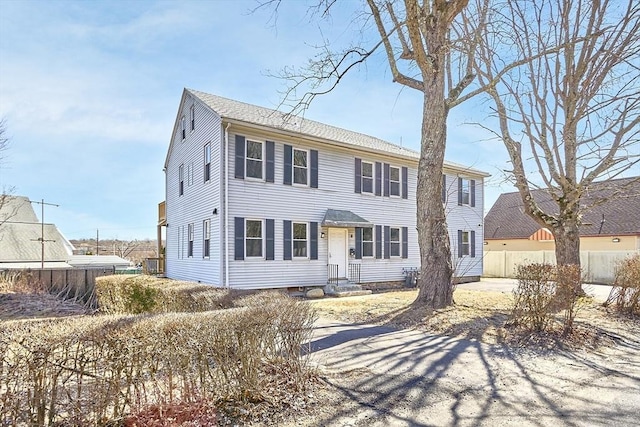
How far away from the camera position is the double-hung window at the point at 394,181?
55.9ft

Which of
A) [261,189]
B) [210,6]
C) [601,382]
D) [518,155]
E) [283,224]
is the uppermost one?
[210,6]

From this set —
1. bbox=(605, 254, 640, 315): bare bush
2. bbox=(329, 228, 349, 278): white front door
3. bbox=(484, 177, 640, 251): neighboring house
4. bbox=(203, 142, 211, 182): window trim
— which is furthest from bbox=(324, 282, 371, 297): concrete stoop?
bbox=(484, 177, 640, 251): neighboring house

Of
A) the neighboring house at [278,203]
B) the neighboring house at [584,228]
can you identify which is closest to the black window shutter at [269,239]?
the neighboring house at [278,203]

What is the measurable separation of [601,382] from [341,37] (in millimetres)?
8291

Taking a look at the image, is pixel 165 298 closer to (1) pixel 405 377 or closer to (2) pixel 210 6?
(1) pixel 405 377

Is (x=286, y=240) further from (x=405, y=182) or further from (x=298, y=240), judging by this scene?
(x=405, y=182)

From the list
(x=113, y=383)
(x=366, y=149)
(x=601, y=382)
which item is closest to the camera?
(x=113, y=383)

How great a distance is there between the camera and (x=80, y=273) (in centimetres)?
1402

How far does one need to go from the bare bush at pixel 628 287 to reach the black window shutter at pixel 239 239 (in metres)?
10.0

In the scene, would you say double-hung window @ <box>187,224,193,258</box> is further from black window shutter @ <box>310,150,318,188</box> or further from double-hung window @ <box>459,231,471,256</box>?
double-hung window @ <box>459,231,471,256</box>

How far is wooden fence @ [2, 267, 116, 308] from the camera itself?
13531 millimetres

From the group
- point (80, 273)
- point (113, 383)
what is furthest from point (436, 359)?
point (80, 273)

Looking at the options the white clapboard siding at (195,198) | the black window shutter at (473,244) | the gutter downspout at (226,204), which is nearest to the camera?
the gutter downspout at (226,204)

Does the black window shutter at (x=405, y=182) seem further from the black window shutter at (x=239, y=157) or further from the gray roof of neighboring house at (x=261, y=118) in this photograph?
the black window shutter at (x=239, y=157)
